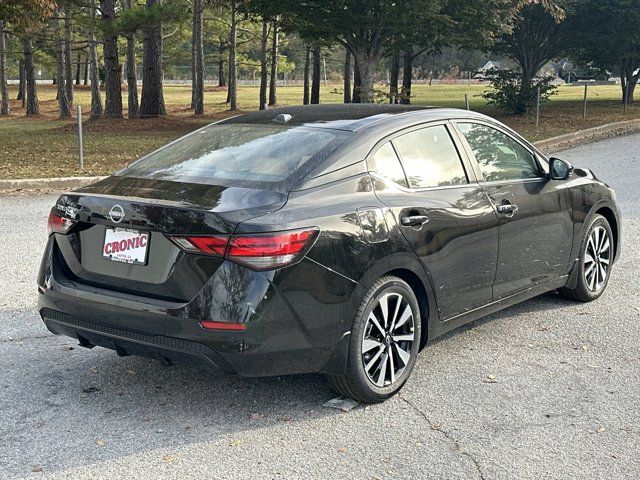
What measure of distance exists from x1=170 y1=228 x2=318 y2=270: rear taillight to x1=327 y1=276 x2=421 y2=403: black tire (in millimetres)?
614

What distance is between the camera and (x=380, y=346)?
15.8 feet

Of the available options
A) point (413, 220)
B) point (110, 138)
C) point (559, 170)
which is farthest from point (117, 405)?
point (110, 138)

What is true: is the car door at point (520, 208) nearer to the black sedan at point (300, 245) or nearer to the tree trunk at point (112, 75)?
the black sedan at point (300, 245)

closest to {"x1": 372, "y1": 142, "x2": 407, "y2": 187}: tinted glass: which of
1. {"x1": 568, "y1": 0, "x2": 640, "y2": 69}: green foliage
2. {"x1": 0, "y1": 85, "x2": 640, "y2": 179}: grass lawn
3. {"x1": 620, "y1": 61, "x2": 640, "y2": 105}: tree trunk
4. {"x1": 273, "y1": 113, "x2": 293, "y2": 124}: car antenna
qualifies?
{"x1": 273, "y1": 113, "x2": 293, "y2": 124}: car antenna

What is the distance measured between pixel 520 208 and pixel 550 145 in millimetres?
16167

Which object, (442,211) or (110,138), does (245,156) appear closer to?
(442,211)

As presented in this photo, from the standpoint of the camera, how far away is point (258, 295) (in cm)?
423

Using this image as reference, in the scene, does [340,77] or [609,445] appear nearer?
[609,445]

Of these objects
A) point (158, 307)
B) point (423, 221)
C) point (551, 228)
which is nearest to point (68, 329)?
point (158, 307)

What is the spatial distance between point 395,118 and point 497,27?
74.2 ft

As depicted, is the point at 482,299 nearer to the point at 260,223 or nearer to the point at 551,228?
the point at 551,228

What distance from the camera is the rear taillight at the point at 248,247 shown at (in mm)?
4238

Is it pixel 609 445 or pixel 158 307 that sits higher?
pixel 158 307

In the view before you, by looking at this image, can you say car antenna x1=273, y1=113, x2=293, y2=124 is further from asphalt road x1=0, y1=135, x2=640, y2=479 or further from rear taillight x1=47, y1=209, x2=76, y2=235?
asphalt road x1=0, y1=135, x2=640, y2=479
